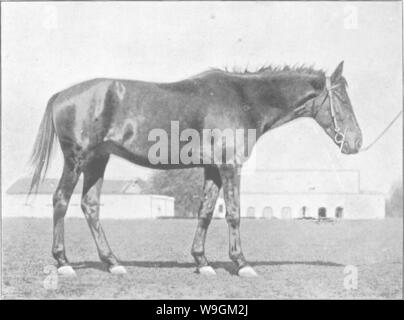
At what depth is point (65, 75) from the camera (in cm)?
724

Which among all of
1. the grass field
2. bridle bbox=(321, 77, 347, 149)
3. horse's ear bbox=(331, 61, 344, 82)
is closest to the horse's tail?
the grass field

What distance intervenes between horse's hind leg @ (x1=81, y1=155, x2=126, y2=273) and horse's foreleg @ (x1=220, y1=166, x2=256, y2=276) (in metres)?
1.45

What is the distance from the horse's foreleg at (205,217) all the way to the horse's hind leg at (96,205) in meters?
0.98

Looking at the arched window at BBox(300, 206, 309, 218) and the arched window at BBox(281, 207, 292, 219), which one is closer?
the arched window at BBox(281, 207, 292, 219)

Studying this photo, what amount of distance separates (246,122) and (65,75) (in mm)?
2545

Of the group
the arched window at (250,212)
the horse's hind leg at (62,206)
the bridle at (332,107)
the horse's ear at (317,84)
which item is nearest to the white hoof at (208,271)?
the arched window at (250,212)

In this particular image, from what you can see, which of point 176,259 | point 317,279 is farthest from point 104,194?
point 317,279

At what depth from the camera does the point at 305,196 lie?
7.65m

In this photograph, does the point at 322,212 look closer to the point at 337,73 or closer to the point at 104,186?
the point at 337,73

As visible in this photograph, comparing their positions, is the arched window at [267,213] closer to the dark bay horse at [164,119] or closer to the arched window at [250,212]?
the arched window at [250,212]

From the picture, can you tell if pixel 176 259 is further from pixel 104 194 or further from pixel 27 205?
pixel 27 205

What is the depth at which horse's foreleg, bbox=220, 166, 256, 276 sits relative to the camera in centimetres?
673

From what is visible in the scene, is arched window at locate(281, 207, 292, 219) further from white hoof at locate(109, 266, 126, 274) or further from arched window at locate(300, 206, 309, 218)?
white hoof at locate(109, 266, 126, 274)

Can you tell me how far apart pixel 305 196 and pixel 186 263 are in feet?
6.48
